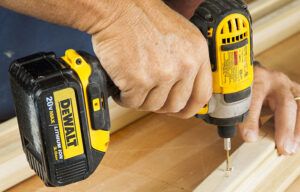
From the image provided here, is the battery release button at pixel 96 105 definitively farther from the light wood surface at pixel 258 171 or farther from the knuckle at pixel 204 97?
the light wood surface at pixel 258 171

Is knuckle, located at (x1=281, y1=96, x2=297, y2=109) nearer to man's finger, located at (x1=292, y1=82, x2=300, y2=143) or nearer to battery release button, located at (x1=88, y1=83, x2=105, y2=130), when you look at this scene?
man's finger, located at (x1=292, y1=82, x2=300, y2=143)

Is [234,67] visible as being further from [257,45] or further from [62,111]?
[257,45]

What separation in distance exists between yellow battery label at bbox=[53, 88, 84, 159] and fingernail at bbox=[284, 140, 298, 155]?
84 cm

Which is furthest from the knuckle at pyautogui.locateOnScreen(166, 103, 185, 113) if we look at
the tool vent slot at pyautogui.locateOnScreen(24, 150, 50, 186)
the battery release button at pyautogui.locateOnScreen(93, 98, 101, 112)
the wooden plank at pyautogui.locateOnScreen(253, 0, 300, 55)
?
the wooden plank at pyautogui.locateOnScreen(253, 0, 300, 55)

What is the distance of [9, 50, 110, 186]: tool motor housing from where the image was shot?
116 cm

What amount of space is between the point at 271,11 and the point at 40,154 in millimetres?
1841

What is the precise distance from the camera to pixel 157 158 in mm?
1793

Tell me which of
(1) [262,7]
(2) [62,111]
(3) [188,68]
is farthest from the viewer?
(1) [262,7]

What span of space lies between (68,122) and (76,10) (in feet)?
0.87

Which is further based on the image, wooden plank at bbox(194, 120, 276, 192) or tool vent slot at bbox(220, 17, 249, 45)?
wooden plank at bbox(194, 120, 276, 192)

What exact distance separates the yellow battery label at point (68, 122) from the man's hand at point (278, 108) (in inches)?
30.4

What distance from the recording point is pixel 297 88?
76.9 inches

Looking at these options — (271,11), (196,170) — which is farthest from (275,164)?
(271,11)

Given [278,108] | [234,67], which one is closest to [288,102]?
[278,108]
